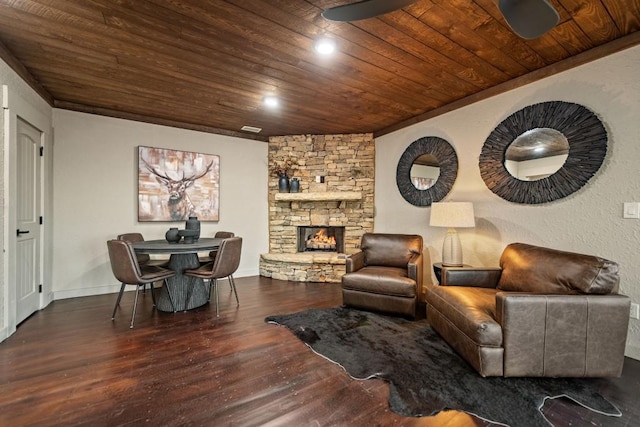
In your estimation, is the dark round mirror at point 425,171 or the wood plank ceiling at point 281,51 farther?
the dark round mirror at point 425,171

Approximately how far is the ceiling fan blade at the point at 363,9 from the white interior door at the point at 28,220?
3.31 meters

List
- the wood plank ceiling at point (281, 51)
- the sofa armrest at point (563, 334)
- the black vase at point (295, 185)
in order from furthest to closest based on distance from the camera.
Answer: the black vase at point (295, 185) < the wood plank ceiling at point (281, 51) < the sofa armrest at point (563, 334)

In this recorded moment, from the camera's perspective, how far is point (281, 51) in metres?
2.38

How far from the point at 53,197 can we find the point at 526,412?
5.17 m

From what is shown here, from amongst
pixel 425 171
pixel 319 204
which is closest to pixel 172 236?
pixel 319 204

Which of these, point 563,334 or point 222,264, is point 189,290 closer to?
point 222,264

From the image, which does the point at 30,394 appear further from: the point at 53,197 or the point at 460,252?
the point at 460,252

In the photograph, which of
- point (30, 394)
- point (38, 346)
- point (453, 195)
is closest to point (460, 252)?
point (453, 195)

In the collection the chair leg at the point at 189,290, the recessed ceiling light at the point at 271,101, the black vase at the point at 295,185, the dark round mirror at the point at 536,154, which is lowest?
the chair leg at the point at 189,290

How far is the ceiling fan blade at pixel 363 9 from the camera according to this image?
58.0 inches

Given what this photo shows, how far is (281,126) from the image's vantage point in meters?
4.52

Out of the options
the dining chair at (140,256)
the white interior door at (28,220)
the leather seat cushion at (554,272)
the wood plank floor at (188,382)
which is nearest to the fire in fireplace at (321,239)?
the dining chair at (140,256)

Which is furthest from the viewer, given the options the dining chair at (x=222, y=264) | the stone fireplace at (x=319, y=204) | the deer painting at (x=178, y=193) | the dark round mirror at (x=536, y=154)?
the stone fireplace at (x=319, y=204)

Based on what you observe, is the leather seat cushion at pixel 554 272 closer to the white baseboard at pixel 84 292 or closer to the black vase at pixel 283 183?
the black vase at pixel 283 183
